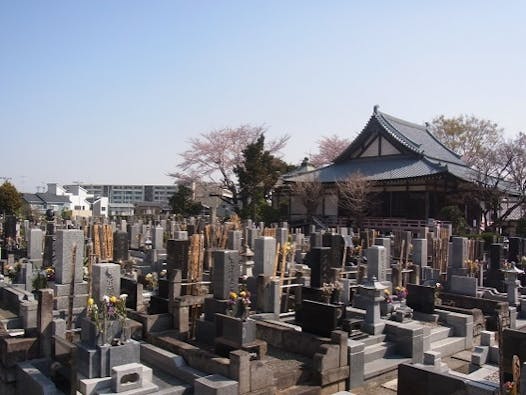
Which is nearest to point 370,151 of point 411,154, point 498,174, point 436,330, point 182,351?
point 411,154

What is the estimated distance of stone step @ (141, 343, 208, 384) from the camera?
6699 mm

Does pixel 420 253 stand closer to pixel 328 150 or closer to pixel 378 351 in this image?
pixel 378 351

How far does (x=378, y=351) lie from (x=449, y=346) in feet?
5.82

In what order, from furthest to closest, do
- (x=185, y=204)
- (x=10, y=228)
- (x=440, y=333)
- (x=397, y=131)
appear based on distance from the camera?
(x=185, y=204)
(x=397, y=131)
(x=10, y=228)
(x=440, y=333)

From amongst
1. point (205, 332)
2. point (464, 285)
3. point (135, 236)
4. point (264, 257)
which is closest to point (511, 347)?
point (205, 332)

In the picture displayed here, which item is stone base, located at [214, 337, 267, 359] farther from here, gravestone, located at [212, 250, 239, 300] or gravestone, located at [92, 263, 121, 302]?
gravestone, located at [92, 263, 121, 302]

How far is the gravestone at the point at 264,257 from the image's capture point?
10.5m

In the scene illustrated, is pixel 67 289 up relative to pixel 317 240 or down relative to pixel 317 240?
down

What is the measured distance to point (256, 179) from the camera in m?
40.2

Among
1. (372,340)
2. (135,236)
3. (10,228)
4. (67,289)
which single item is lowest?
(372,340)

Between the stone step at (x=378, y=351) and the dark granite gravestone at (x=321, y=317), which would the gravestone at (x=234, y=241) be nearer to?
the dark granite gravestone at (x=321, y=317)

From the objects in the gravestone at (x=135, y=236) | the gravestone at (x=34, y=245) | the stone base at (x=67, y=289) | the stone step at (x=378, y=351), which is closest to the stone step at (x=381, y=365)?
the stone step at (x=378, y=351)

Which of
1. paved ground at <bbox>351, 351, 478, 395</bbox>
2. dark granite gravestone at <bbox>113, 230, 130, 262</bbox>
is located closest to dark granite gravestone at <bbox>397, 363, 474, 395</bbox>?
paved ground at <bbox>351, 351, 478, 395</bbox>

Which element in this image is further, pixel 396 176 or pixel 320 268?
pixel 396 176
